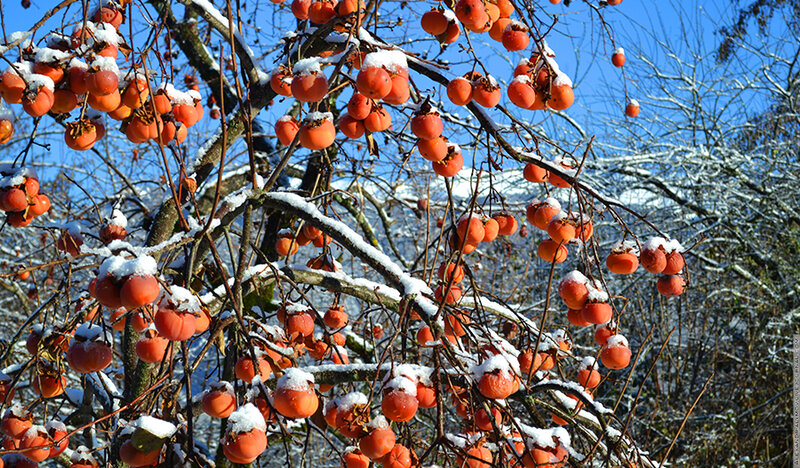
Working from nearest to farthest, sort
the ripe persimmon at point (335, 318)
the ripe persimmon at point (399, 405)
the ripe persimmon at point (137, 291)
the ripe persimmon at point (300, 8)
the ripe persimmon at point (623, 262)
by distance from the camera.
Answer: the ripe persimmon at point (137, 291), the ripe persimmon at point (399, 405), the ripe persimmon at point (623, 262), the ripe persimmon at point (300, 8), the ripe persimmon at point (335, 318)

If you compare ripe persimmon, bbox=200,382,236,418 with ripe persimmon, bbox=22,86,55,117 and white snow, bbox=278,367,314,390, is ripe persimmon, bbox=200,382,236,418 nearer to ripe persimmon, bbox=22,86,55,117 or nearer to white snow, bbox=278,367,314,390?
white snow, bbox=278,367,314,390

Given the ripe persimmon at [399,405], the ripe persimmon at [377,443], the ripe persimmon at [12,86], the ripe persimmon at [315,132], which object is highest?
the ripe persimmon at [12,86]

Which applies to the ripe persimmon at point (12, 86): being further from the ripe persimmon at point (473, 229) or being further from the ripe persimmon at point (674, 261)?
the ripe persimmon at point (674, 261)

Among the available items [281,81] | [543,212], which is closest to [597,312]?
[543,212]

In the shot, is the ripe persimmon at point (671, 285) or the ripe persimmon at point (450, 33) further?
the ripe persimmon at point (671, 285)

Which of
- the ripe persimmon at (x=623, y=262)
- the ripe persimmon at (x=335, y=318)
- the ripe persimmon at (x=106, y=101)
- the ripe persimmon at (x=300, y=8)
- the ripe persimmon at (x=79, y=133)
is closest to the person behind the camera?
the ripe persimmon at (x=106, y=101)

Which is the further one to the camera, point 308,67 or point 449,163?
point 449,163

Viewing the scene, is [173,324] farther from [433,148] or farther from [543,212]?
[543,212]

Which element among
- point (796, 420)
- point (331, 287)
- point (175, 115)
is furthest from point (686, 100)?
point (175, 115)

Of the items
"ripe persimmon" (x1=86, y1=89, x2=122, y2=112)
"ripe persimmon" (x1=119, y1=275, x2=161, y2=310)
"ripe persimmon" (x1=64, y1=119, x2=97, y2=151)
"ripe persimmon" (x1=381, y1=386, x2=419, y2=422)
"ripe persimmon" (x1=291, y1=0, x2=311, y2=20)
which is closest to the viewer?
"ripe persimmon" (x1=119, y1=275, x2=161, y2=310)

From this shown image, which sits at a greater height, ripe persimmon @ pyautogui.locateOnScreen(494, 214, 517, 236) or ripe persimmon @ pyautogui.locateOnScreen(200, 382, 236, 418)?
ripe persimmon @ pyautogui.locateOnScreen(494, 214, 517, 236)

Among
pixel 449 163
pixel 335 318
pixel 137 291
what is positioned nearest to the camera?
pixel 137 291

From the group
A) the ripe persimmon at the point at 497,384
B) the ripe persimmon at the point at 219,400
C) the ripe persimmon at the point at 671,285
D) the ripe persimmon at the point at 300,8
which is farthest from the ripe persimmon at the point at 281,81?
the ripe persimmon at the point at 671,285

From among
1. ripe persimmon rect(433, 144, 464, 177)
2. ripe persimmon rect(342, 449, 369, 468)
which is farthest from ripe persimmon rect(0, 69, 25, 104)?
ripe persimmon rect(342, 449, 369, 468)
